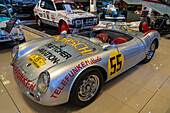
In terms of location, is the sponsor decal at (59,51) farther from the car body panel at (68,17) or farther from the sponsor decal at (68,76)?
the car body panel at (68,17)

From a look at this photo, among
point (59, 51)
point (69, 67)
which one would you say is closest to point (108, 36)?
point (59, 51)

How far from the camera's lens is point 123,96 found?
204cm

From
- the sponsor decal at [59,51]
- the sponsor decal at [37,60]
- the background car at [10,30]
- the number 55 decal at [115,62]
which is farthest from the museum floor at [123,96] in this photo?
the background car at [10,30]

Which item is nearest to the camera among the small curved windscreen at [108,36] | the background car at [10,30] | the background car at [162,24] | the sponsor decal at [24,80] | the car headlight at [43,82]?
the car headlight at [43,82]

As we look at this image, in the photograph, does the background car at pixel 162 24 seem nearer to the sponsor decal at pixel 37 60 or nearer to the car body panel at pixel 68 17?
the car body panel at pixel 68 17

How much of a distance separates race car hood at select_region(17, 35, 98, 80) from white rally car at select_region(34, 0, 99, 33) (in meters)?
2.97

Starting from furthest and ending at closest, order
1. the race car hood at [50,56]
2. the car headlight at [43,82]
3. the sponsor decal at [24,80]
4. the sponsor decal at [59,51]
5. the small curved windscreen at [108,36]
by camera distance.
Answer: the small curved windscreen at [108,36] → the sponsor decal at [59,51] → the race car hood at [50,56] → the sponsor decal at [24,80] → the car headlight at [43,82]

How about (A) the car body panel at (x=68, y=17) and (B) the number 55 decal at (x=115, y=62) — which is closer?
(B) the number 55 decal at (x=115, y=62)

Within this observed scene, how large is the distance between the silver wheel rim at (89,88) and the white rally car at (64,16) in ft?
11.5

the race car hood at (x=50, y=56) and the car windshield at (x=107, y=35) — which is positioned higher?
the car windshield at (x=107, y=35)

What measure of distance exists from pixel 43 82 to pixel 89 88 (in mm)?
669

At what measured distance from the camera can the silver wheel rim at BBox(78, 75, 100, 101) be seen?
5.63ft

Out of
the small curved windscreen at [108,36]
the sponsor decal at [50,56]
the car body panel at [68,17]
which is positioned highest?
the car body panel at [68,17]

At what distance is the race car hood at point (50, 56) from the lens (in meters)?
1.71
